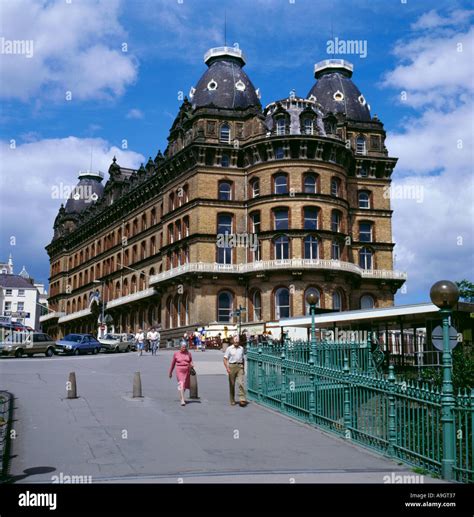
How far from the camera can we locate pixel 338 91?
63094 mm

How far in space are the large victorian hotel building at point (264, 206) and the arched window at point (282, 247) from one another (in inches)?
3.2

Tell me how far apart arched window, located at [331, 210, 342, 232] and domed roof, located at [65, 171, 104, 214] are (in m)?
53.6

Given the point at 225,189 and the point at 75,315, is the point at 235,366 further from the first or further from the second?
the point at 75,315

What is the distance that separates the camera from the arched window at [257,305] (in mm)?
51956

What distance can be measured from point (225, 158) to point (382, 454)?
44.4m

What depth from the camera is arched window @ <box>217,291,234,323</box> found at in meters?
53.0

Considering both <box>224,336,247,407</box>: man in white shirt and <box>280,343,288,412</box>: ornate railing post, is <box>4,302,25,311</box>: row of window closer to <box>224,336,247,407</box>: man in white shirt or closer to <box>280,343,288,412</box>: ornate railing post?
<box>224,336,247,407</box>: man in white shirt

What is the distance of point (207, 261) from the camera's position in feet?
174

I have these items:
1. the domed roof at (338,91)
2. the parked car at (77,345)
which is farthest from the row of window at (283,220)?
the parked car at (77,345)

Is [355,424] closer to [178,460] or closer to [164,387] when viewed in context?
[178,460]

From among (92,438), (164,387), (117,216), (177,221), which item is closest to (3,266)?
(117,216)

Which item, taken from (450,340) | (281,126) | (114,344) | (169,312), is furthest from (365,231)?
(450,340)
